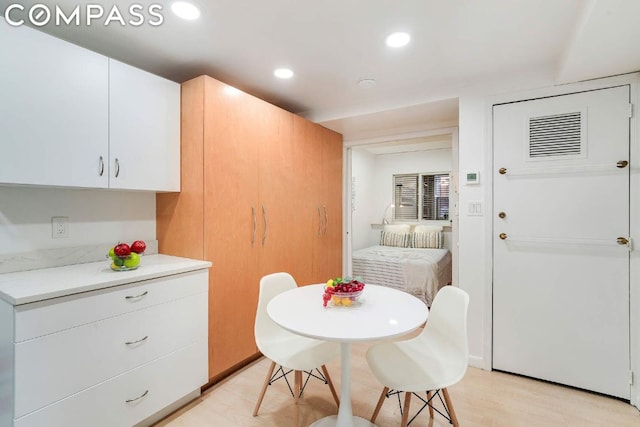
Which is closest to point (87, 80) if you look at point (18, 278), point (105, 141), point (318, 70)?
point (105, 141)

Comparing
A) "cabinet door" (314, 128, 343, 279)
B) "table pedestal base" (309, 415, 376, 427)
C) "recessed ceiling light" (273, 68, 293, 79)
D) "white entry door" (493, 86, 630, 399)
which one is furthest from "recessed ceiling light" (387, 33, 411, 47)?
"table pedestal base" (309, 415, 376, 427)

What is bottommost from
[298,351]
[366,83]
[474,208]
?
[298,351]

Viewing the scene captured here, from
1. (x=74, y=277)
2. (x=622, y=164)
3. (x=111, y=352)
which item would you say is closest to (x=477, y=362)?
(x=622, y=164)

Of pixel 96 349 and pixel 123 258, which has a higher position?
pixel 123 258

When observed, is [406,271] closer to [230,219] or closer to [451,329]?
[451,329]

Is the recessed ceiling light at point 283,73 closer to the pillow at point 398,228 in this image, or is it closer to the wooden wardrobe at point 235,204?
the wooden wardrobe at point 235,204

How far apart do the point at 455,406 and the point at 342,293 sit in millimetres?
1219

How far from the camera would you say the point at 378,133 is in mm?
3469

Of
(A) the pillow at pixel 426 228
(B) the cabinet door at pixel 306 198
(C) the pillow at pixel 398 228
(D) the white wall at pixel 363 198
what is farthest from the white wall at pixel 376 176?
(B) the cabinet door at pixel 306 198

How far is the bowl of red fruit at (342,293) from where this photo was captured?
1.56 meters

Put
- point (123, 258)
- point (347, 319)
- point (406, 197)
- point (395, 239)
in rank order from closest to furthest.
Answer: point (347, 319) < point (123, 258) < point (395, 239) < point (406, 197)

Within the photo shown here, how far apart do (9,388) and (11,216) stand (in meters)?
0.93

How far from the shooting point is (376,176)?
6461 mm

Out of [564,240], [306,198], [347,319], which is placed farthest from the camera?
[306,198]
